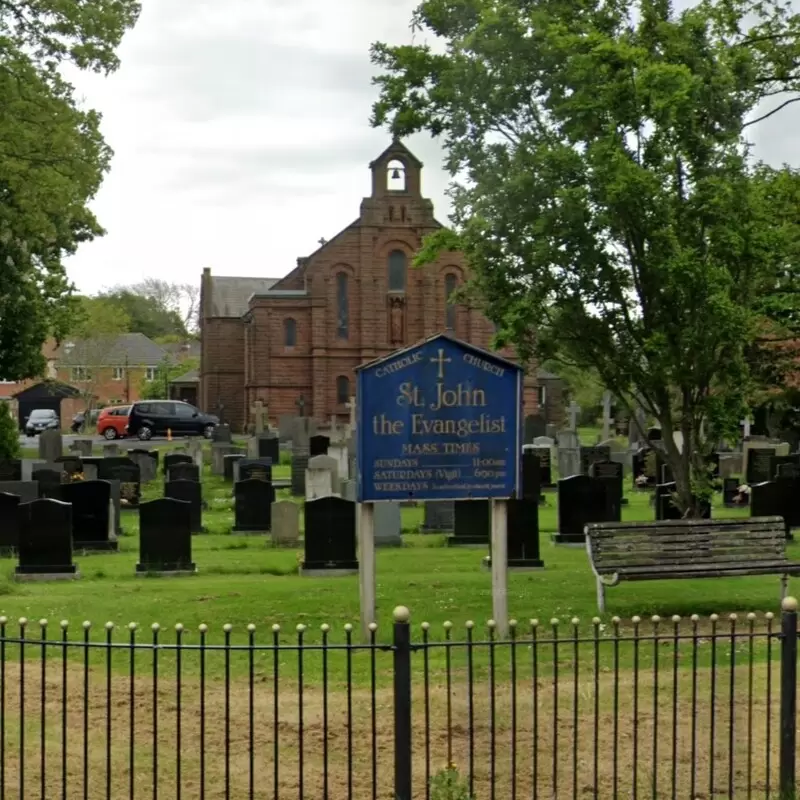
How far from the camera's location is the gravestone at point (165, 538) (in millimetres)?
16016

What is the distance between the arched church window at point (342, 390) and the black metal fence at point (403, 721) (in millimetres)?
52966

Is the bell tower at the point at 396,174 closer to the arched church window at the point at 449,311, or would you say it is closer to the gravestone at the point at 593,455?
the arched church window at the point at 449,311

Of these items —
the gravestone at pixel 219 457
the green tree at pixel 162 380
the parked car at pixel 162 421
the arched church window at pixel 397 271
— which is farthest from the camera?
the green tree at pixel 162 380

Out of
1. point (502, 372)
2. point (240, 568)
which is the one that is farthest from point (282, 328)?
point (502, 372)

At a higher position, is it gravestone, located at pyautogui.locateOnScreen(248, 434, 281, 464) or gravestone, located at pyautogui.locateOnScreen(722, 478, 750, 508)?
gravestone, located at pyautogui.locateOnScreen(248, 434, 281, 464)

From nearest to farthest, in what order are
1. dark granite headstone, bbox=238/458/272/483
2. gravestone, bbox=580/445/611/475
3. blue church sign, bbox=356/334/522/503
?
1. blue church sign, bbox=356/334/522/503
2. dark granite headstone, bbox=238/458/272/483
3. gravestone, bbox=580/445/611/475

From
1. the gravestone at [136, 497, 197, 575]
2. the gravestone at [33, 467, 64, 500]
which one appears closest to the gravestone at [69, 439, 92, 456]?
the gravestone at [33, 467, 64, 500]

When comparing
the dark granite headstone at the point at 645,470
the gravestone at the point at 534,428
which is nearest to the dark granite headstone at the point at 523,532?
the dark granite headstone at the point at 645,470

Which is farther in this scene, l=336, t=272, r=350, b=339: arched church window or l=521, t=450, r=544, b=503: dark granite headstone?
l=336, t=272, r=350, b=339: arched church window

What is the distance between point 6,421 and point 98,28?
13252 millimetres

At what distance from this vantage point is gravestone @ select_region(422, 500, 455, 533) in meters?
20.7

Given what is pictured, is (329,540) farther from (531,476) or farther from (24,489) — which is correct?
(531,476)

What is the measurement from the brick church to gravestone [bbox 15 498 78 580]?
47.0 metres

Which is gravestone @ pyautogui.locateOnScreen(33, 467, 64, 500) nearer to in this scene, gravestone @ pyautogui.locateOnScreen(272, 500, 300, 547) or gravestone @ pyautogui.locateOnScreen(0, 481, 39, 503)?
gravestone @ pyautogui.locateOnScreen(0, 481, 39, 503)
